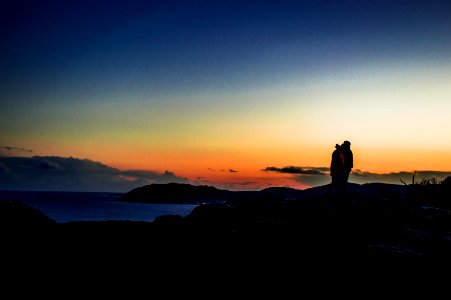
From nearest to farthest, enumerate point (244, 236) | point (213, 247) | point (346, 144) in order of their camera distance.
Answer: point (213, 247) → point (244, 236) → point (346, 144)

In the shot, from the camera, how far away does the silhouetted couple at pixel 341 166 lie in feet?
68.0

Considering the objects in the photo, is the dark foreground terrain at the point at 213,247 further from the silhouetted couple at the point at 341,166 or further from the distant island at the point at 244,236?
the silhouetted couple at the point at 341,166

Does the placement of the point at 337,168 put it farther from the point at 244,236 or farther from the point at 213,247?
the point at 213,247

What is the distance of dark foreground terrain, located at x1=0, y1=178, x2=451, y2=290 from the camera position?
9219mm

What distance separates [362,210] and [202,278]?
13.0m

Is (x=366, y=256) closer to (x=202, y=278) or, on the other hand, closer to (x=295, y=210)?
(x=202, y=278)

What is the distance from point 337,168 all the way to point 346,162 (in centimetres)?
68

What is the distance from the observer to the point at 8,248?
381 inches

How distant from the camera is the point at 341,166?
20812 mm

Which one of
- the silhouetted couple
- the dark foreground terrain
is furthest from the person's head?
the dark foreground terrain

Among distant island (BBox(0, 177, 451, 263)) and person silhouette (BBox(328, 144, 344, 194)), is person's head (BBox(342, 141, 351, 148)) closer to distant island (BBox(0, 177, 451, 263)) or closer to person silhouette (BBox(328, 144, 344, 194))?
person silhouette (BBox(328, 144, 344, 194))

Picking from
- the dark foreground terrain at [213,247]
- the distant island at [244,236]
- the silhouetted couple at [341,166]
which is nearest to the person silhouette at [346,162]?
Answer: the silhouetted couple at [341,166]

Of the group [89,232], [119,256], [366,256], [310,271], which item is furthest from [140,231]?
[366,256]

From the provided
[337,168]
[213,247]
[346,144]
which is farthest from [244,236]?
[346,144]
